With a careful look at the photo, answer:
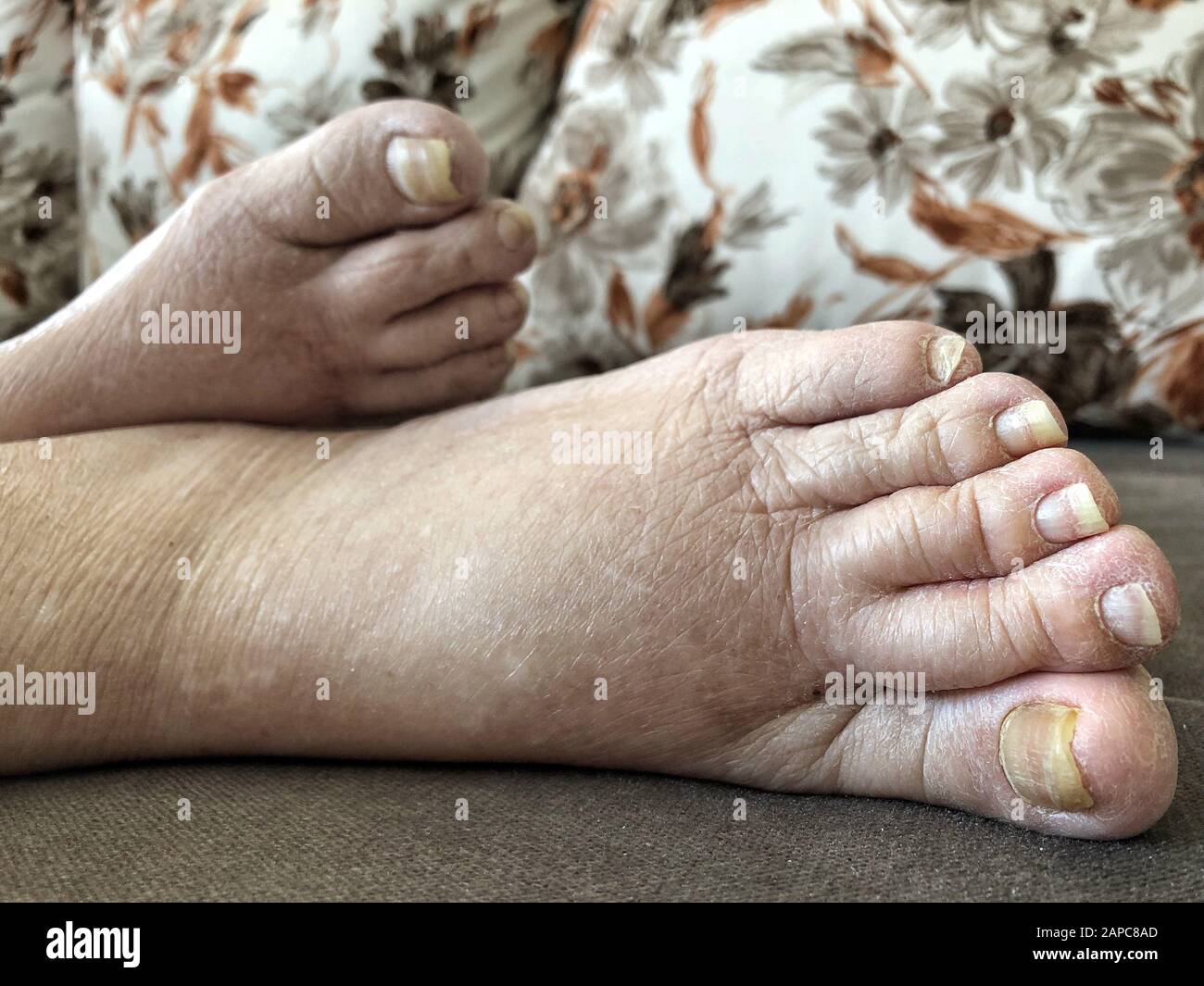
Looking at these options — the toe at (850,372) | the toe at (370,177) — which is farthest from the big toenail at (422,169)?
the toe at (850,372)

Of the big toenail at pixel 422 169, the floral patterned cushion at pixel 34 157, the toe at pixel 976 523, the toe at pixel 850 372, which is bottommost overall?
the toe at pixel 976 523

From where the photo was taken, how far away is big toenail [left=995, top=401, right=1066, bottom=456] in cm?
52

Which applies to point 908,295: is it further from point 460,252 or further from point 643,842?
point 643,842

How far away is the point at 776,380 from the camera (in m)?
0.59

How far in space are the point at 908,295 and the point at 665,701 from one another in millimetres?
583

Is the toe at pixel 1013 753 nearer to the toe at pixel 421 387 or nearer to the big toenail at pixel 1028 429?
the big toenail at pixel 1028 429

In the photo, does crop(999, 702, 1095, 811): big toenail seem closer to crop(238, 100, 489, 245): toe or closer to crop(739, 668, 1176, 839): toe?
crop(739, 668, 1176, 839): toe

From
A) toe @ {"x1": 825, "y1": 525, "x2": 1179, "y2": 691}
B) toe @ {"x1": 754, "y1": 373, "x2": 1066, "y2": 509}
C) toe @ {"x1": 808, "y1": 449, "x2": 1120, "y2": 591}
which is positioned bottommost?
toe @ {"x1": 825, "y1": 525, "x2": 1179, "y2": 691}

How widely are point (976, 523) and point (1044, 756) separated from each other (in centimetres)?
10

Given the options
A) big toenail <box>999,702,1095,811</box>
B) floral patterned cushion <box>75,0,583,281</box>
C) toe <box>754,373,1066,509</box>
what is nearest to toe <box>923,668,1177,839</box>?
big toenail <box>999,702,1095,811</box>

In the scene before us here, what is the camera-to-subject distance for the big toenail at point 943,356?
548 millimetres

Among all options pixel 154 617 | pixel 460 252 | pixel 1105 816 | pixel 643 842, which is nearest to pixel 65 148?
pixel 460 252

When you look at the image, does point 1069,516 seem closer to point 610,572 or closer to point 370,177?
point 610,572

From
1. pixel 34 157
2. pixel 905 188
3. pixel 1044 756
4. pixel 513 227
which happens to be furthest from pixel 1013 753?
pixel 34 157
